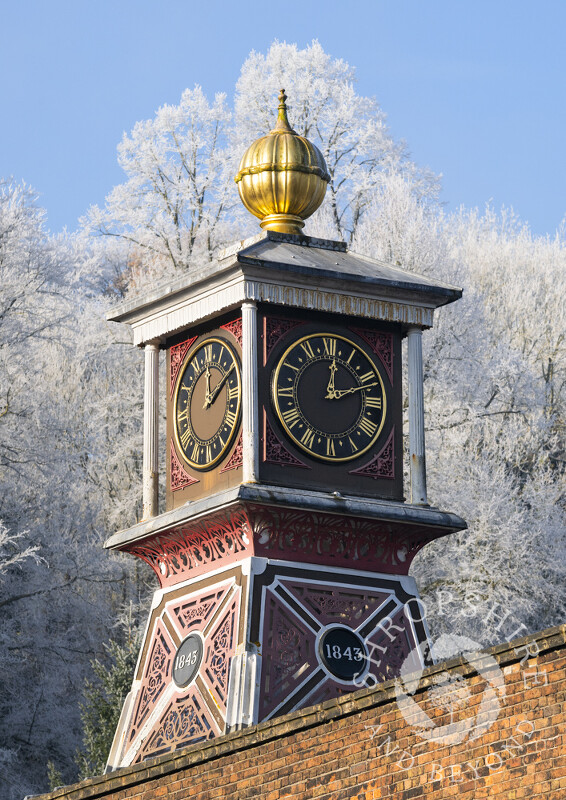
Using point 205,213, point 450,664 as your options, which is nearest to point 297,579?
point 450,664

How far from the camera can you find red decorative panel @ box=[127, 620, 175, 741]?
18.5m

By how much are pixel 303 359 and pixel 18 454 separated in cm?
1804

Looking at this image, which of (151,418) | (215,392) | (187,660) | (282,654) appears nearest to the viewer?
(282,654)

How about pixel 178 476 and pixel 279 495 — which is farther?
pixel 178 476

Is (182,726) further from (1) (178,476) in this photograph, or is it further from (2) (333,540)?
(1) (178,476)

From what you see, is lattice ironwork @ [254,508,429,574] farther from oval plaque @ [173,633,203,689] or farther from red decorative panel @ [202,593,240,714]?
oval plaque @ [173,633,203,689]

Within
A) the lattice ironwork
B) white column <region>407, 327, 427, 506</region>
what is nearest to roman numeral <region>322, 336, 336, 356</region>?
white column <region>407, 327, 427, 506</region>

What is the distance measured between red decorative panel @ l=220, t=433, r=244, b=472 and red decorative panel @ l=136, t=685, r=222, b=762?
6.98ft

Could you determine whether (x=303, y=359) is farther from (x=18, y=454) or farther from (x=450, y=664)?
(x=18, y=454)

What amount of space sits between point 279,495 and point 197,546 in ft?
4.50

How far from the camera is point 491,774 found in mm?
12055

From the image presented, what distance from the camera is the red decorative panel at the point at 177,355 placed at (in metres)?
19.8

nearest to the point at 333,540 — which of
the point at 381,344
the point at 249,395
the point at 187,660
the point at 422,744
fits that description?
the point at 249,395

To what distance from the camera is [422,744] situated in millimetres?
12672
